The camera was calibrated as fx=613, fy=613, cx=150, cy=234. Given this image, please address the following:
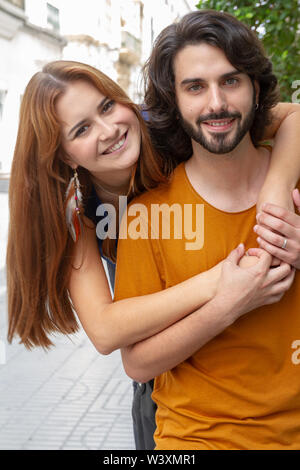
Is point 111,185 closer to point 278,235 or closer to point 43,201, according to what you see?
point 43,201

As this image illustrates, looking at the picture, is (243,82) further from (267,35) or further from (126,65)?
(126,65)

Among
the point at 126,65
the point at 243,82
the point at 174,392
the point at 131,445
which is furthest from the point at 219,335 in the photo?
the point at 126,65

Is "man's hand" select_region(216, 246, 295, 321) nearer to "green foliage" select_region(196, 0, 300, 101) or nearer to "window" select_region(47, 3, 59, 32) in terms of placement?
"green foliage" select_region(196, 0, 300, 101)

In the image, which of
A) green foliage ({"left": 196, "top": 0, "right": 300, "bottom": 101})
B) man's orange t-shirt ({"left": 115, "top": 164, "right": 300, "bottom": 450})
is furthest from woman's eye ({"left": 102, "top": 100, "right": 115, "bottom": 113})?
green foliage ({"left": 196, "top": 0, "right": 300, "bottom": 101})

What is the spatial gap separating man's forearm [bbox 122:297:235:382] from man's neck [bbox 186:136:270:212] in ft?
0.85

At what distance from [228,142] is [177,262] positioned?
306 mm

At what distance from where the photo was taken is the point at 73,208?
1522mm

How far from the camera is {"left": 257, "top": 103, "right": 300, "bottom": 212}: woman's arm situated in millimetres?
1379

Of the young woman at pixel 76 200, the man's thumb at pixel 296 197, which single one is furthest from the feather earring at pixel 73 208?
the man's thumb at pixel 296 197

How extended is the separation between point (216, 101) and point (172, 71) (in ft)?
0.65

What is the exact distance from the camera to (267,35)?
284cm

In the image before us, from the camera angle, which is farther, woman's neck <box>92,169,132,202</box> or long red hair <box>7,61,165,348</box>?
woman's neck <box>92,169,132,202</box>

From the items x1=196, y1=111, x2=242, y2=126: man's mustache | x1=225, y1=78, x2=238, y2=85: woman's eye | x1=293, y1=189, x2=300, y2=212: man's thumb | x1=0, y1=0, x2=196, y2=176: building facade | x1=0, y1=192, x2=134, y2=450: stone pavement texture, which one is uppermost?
x1=0, y1=0, x2=196, y2=176: building facade
